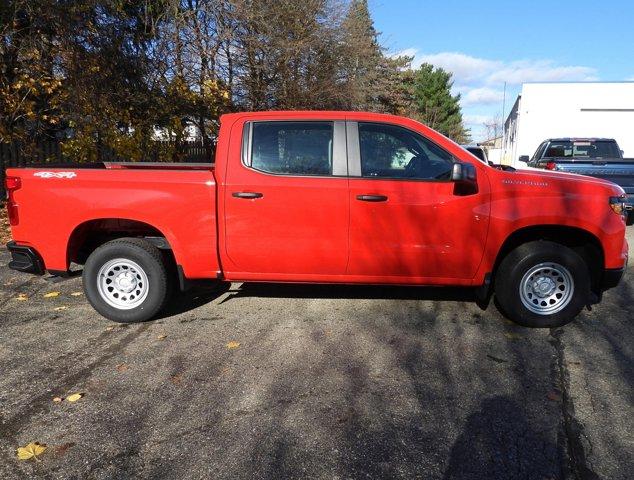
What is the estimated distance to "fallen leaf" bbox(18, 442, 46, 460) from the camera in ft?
9.65

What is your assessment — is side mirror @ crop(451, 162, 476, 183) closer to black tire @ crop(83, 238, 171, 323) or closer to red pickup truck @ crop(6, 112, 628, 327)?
red pickup truck @ crop(6, 112, 628, 327)

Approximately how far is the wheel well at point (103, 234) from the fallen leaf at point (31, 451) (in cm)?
224

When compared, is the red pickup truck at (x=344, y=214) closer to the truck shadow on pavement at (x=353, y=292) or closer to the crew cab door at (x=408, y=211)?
the crew cab door at (x=408, y=211)

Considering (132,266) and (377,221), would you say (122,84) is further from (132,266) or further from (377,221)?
(377,221)

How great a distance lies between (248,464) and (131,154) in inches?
404

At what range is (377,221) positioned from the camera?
4625 millimetres

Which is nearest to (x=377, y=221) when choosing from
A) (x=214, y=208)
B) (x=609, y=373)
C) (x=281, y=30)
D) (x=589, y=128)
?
(x=214, y=208)

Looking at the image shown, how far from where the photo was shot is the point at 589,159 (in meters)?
10.8

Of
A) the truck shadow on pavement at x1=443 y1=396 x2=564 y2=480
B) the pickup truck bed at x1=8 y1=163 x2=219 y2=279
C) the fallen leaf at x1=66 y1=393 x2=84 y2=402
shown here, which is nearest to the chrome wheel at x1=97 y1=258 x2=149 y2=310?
the pickup truck bed at x1=8 y1=163 x2=219 y2=279

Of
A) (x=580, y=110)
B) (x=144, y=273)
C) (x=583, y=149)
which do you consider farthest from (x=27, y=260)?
(x=580, y=110)

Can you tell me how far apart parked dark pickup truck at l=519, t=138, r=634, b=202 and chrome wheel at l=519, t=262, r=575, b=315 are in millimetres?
6121

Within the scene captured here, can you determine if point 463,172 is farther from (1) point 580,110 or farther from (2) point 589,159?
(1) point 580,110

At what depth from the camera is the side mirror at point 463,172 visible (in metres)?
4.33

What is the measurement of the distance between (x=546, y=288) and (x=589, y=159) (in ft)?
23.6
